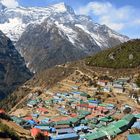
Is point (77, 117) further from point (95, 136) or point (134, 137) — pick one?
point (134, 137)

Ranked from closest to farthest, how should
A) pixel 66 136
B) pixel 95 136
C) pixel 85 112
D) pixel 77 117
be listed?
1. pixel 66 136
2. pixel 95 136
3. pixel 77 117
4. pixel 85 112

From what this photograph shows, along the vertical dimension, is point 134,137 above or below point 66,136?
below

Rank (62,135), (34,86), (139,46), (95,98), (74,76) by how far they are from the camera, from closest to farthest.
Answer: (62,135) → (95,98) → (74,76) → (139,46) → (34,86)

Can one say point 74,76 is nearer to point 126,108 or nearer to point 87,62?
point 87,62

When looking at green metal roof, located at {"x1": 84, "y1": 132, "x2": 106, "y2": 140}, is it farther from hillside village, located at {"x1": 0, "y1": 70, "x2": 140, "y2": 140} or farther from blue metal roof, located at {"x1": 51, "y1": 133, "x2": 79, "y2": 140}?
blue metal roof, located at {"x1": 51, "y1": 133, "x2": 79, "y2": 140}

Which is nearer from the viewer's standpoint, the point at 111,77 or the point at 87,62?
the point at 111,77

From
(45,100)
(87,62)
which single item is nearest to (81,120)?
(45,100)

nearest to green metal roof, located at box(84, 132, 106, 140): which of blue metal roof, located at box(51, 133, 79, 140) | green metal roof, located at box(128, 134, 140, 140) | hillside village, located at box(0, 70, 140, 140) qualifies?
hillside village, located at box(0, 70, 140, 140)

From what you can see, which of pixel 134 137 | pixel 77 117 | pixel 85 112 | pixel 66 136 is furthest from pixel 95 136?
pixel 85 112
